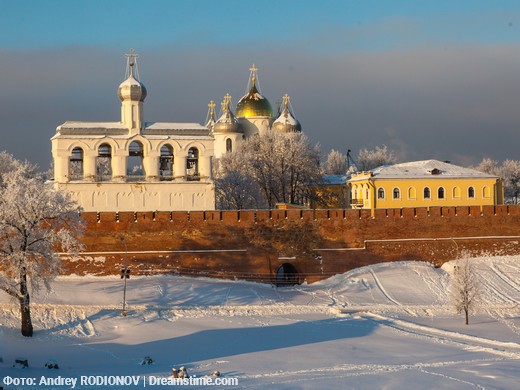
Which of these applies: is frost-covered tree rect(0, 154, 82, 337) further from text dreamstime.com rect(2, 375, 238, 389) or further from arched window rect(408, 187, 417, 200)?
arched window rect(408, 187, 417, 200)

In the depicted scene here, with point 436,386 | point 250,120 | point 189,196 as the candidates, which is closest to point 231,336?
point 436,386

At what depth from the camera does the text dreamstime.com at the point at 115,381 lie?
65.8 ft

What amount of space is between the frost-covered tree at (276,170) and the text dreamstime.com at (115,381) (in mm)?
27465

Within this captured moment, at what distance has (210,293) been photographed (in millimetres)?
30938

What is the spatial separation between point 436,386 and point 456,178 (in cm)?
2426

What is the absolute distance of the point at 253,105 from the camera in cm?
6081

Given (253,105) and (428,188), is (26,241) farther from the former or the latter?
(253,105)

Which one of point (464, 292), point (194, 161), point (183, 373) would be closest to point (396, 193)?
point (194, 161)

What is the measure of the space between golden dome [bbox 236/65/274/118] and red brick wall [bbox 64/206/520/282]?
26202 mm

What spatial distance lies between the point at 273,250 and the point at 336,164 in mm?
36916

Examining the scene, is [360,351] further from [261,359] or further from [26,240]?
[26,240]

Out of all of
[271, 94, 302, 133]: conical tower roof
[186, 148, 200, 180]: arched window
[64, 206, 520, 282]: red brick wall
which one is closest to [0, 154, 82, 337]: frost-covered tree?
[64, 206, 520, 282]: red brick wall

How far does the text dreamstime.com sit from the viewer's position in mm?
20047

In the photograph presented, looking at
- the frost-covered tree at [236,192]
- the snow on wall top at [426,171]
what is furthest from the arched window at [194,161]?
the snow on wall top at [426,171]
